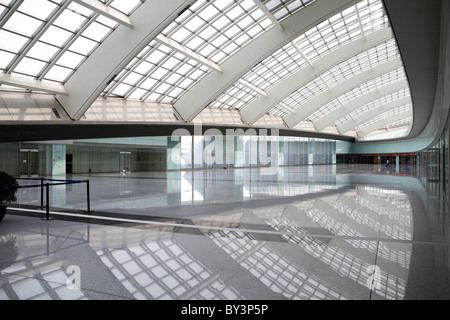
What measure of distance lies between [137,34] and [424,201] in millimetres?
16673

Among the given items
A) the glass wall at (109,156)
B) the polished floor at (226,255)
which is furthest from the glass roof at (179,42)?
the polished floor at (226,255)

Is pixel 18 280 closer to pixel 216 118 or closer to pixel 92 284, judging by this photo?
pixel 92 284

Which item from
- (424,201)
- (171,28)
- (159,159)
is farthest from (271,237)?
(159,159)

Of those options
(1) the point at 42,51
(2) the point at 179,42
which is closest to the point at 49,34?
(1) the point at 42,51

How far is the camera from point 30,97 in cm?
2270

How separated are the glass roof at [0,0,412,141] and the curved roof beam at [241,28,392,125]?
0.56 meters

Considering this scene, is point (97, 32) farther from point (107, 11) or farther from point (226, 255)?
point (226, 255)

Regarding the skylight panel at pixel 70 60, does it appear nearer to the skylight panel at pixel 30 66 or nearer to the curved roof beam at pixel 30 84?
the skylight panel at pixel 30 66

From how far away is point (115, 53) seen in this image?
816 inches

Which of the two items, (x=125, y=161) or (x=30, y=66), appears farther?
(x=125, y=161)

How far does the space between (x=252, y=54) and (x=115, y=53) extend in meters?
10.7

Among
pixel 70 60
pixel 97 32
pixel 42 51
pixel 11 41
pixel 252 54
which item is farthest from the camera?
pixel 252 54

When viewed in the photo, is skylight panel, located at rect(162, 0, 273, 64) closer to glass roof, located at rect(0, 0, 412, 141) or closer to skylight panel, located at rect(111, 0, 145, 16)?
glass roof, located at rect(0, 0, 412, 141)

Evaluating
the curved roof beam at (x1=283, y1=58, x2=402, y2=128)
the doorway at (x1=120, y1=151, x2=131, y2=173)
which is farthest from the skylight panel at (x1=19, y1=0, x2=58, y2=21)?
the curved roof beam at (x1=283, y1=58, x2=402, y2=128)
